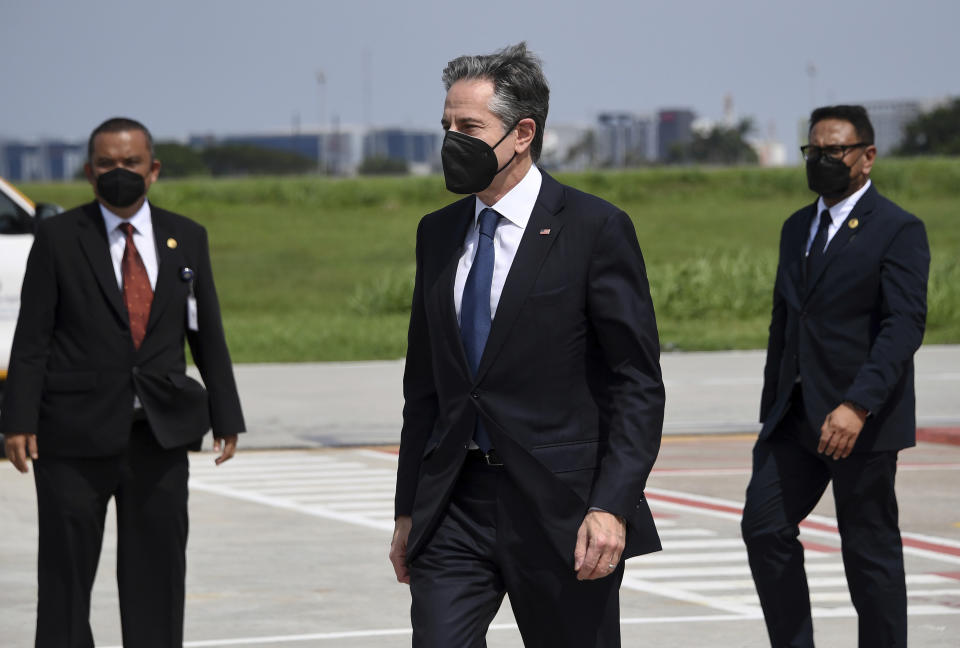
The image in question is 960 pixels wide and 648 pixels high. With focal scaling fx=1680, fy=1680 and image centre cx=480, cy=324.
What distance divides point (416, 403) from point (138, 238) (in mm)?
1776

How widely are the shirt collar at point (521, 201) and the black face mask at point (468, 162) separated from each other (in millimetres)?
83

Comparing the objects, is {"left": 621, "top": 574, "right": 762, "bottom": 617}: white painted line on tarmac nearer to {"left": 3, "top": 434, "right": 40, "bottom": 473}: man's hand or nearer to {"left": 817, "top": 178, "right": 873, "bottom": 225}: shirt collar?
{"left": 817, "top": 178, "right": 873, "bottom": 225}: shirt collar

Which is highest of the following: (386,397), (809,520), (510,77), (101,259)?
(510,77)

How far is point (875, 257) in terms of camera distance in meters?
5.81

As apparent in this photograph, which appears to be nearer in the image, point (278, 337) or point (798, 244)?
point (798, 244)

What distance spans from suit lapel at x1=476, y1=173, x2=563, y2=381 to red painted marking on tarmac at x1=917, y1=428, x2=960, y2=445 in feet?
31.4

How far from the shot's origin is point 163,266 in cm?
557

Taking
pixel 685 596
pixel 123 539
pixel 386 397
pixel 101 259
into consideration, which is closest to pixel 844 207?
pixel 685 596

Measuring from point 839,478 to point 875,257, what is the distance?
77 cm

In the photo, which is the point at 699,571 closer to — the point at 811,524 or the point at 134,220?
the point at 811,524

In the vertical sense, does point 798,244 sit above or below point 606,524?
above

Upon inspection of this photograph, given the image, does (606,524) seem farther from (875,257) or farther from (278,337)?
(278,337)

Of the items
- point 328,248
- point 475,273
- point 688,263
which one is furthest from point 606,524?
point 328,248

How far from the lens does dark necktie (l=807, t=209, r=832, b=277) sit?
592cm
